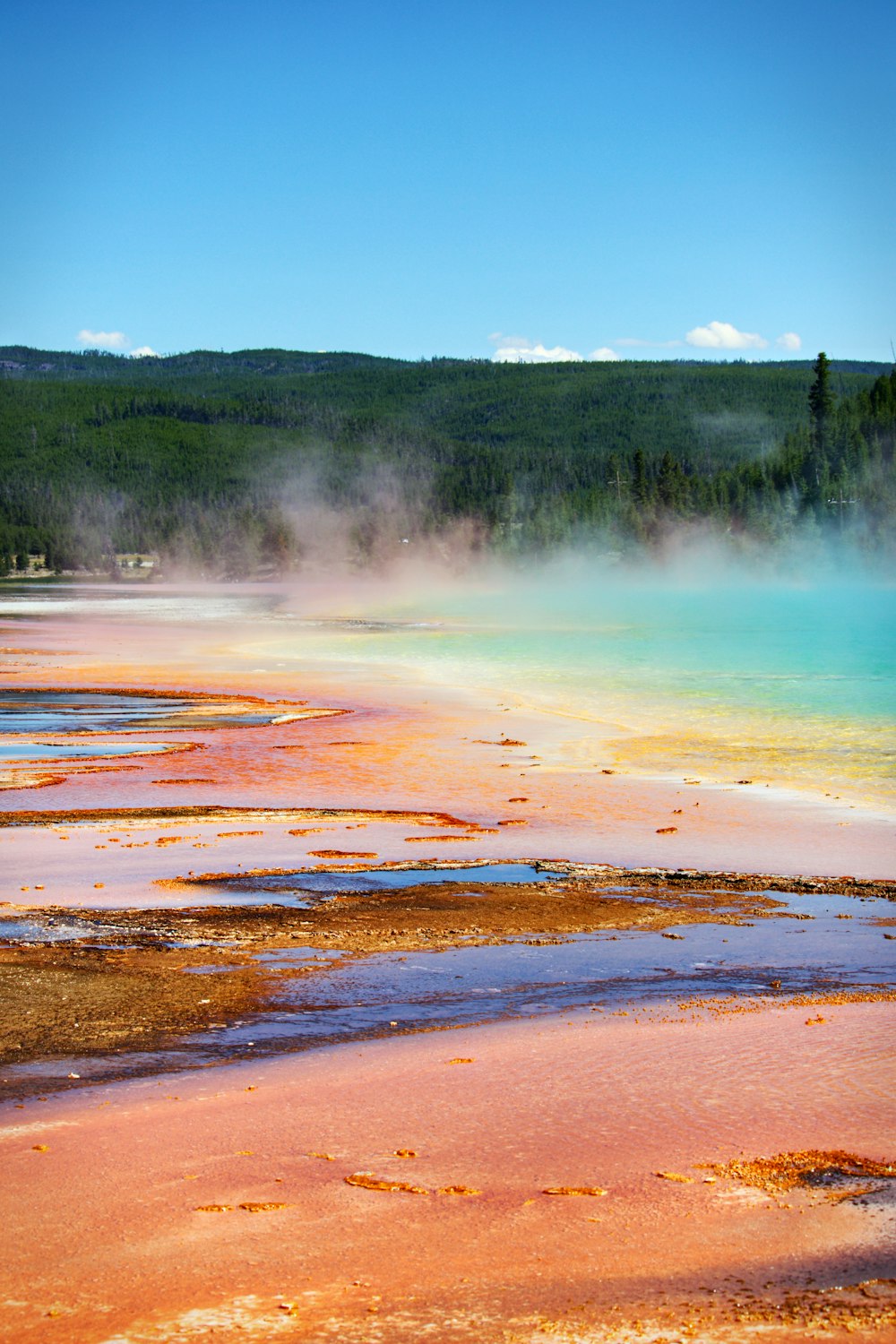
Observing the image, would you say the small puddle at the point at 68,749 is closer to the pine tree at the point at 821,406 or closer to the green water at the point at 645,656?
the green water at the point at 645,656

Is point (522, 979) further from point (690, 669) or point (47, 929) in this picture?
point (690, 669)

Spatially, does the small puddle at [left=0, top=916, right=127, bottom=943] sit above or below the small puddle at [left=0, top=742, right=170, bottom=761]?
above

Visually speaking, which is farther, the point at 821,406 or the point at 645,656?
the point at 821,406

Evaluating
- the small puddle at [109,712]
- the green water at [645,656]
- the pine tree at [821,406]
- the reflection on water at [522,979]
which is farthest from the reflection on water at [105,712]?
the pine tree at [821,406]

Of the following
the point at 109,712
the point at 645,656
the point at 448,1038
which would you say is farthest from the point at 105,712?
the point at 448,1038

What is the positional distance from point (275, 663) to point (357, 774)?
21821mm

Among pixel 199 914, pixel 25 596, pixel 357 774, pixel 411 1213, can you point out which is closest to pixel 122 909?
pixel 199 914

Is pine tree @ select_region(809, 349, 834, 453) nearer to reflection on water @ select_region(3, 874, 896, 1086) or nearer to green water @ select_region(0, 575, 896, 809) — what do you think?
green water @ select_region(0, 575, 896, 809)

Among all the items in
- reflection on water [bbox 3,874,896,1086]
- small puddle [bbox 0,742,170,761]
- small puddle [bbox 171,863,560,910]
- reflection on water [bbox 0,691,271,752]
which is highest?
reflection on water [bbox 3,874,896,1086]

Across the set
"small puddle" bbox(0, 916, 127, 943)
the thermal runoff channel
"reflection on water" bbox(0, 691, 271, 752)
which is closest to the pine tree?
"reflection on water" bbox(0, 691, 271, 752)

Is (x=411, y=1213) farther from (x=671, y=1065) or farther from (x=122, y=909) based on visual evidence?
A: (x=122, y=909)

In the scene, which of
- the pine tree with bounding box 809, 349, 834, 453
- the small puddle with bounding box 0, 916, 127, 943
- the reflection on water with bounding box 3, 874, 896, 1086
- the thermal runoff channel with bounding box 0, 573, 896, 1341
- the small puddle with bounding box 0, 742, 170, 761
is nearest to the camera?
the thermal runoff channel with bounding box 0, 573, 896, 1341

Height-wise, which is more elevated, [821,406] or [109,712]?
[821,406]

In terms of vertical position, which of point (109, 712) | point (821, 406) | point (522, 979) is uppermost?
point (821, 406)
